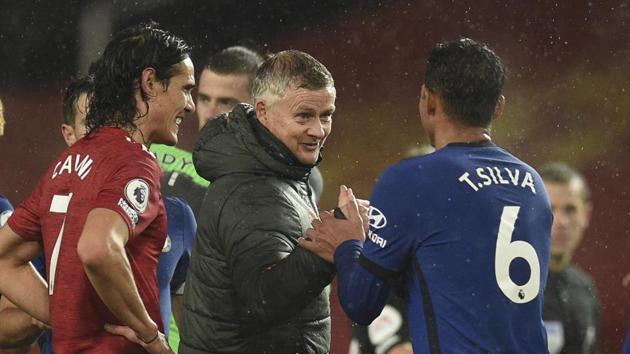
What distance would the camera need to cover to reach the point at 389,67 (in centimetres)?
794

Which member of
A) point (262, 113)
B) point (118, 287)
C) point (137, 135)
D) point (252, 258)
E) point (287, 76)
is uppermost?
point (287, 76)

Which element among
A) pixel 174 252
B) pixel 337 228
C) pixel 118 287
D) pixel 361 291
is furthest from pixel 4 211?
pixel 361 291

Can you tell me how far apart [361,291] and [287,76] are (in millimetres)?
710

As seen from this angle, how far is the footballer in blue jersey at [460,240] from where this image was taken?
2590mm

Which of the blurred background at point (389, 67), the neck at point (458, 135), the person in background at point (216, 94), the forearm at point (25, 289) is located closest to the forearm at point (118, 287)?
the forearm at point (25, 289)

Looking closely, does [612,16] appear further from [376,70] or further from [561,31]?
[376,70]

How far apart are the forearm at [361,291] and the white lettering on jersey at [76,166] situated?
0.70 meters

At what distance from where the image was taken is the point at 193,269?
305 centimetres

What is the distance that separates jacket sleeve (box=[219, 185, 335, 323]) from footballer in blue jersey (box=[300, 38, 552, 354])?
124 millimetres

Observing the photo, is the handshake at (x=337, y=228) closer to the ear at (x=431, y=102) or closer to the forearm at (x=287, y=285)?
the forearm at (x=287, y=285)

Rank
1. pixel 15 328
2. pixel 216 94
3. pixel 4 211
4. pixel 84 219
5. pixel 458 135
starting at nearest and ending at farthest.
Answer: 1. pixel 458 135
2. pixel 84 219
3. pixel 15 328
4. pixel 4 211
5. pixel 216 94

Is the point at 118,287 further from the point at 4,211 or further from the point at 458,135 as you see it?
the point at 4,211

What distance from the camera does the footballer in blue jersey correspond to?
8.50ft

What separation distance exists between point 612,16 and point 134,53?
549 centimetres
